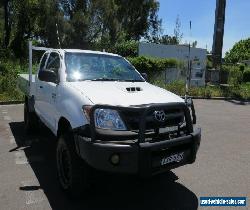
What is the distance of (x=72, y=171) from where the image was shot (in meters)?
4.65

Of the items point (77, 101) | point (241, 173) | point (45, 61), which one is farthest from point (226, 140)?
point (77, 101)

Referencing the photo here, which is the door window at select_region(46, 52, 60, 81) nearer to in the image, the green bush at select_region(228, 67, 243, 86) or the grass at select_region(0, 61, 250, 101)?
the grass at select_region(0, 61, 250, 101)

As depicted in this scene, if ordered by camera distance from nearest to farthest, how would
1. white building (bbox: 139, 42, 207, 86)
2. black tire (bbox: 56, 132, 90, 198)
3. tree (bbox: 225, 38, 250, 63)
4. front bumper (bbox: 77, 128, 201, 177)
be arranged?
front bumper (bbox: 77, 128, 201, 177), black tire (bbox: 56, 132, 90, 198), white building (bbox: 139, 42, 207, 86), tree (bbox: 225, 38, 250, 63)

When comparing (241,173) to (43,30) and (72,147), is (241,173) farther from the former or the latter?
(43,30)

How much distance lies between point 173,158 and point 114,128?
829 millimetres

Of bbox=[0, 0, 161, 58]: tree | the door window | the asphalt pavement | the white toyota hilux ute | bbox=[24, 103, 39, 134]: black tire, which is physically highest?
bbox=[0, 0, 161, 58]: tree

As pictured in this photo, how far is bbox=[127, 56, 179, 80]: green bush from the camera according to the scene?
19484 millimetres

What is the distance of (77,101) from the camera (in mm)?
4797

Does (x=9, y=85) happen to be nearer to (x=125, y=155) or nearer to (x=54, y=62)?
(x=54, y=62)

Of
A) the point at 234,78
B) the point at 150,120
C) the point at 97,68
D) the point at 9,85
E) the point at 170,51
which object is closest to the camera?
the point at 150,120

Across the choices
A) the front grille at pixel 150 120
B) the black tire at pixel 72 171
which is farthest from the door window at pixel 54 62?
the front grille at pixel 150 120

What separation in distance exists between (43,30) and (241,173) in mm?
32288

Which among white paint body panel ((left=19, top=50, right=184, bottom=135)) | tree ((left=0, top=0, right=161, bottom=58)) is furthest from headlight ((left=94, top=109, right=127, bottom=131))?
tree ((left=0, top=0, right=161, bottom=58))

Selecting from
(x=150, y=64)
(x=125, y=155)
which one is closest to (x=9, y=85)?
(x=150, y=64)
